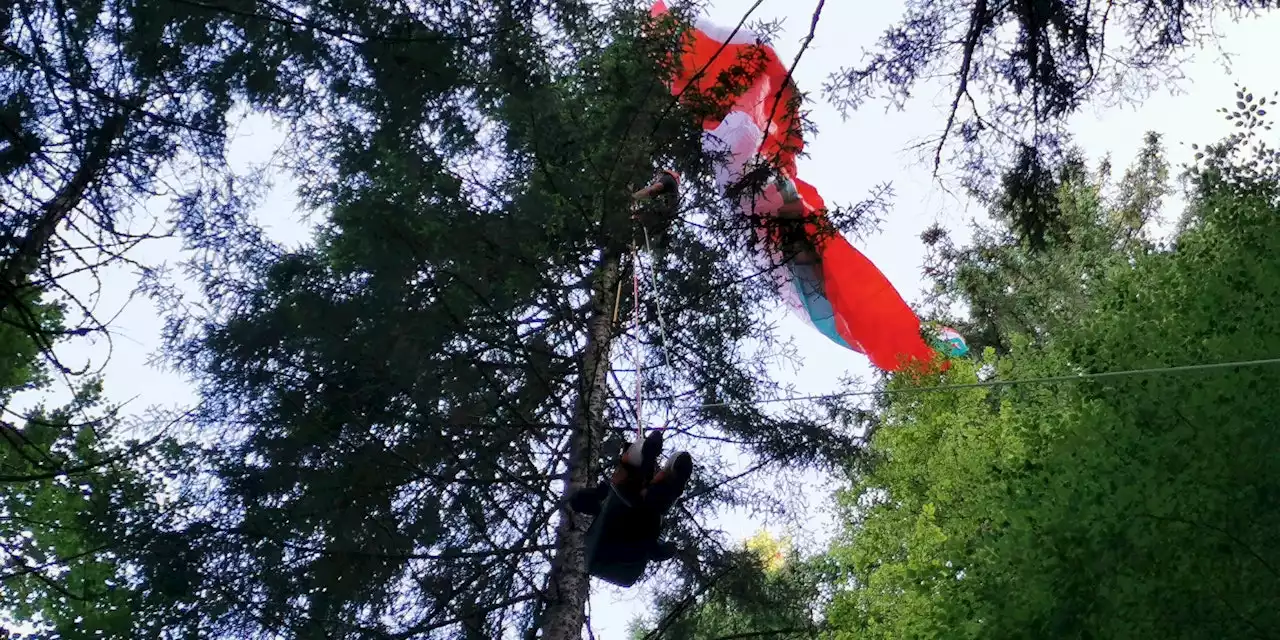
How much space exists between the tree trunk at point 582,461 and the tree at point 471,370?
0.02 m

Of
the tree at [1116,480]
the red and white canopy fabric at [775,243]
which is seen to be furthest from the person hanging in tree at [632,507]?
the tree at [1116,480]

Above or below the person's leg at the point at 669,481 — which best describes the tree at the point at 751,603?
above

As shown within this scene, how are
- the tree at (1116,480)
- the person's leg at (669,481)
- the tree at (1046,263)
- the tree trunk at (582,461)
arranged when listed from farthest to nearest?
the tree at (1046,263) → the tree at (1116,480) → the tree trunk at (582,461) → the person's leg at (669,481)

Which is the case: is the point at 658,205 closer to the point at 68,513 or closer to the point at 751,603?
the point at 751,603

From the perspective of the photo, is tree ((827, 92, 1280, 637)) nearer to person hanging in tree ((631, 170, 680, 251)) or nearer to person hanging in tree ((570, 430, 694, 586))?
person hanging in tree ((631, 170, 680, 251))

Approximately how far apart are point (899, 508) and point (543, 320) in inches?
237

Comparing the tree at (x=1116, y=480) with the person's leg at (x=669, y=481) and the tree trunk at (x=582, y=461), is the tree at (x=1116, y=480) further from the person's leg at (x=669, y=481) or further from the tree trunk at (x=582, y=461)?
the person's leg at (x=669, y=481)

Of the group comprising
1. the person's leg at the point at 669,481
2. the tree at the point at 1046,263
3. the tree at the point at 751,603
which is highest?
the tree at the point at 1046,263

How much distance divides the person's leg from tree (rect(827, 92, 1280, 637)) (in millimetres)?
5346

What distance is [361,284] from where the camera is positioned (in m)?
10.5

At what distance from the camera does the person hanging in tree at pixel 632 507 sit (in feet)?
18.4

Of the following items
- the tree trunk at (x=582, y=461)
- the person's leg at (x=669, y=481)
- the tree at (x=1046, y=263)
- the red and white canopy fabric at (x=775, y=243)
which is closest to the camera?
the person's leg at (x=669, y=481)

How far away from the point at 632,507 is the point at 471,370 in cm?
414

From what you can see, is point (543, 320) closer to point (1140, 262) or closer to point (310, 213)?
point (310, 213)
